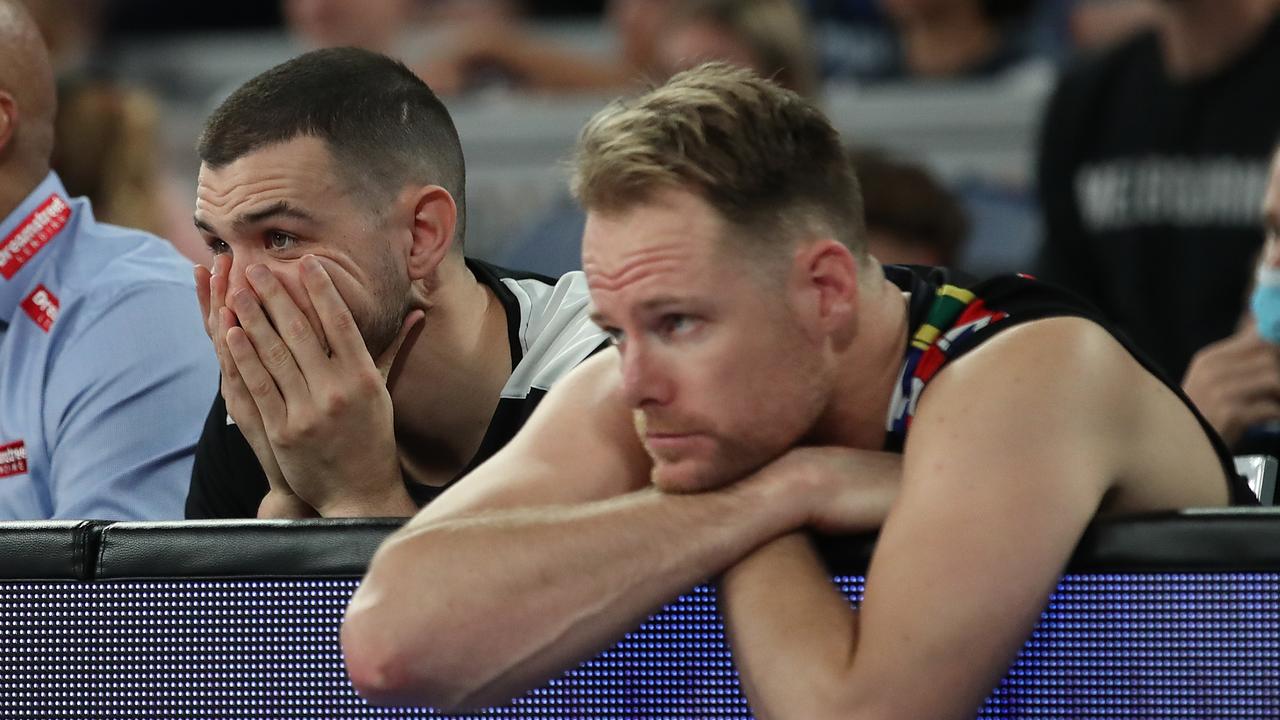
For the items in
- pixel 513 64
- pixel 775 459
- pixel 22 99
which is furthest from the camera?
pixel 513 64

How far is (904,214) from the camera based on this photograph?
3.81m

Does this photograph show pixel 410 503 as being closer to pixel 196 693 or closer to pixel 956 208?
pixel 196 693

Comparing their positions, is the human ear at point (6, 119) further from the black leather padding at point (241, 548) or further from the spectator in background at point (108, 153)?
the spectator in background at point (108, 153)

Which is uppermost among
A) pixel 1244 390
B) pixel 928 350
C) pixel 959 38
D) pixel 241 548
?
pixel 928 350

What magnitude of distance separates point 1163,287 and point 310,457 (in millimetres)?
2529

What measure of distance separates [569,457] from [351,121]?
2.25 feet

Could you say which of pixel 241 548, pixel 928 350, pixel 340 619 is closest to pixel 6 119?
pixel 241 548

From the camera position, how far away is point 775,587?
1676 millimetres

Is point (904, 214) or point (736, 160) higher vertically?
point (736, 160)

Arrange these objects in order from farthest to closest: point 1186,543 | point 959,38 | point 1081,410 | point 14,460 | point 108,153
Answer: point 959,38 < point 108,153 < point 14,460 < point 1081,410 < point 1186,543

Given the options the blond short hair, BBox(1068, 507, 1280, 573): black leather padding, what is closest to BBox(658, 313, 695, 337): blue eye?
the blond short hair

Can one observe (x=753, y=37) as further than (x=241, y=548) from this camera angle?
Yes

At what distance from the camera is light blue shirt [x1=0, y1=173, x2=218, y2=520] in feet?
8.41

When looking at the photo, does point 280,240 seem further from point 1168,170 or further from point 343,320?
point 1168,170
